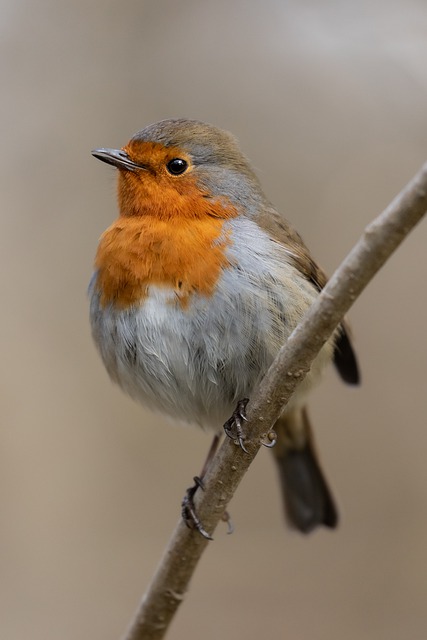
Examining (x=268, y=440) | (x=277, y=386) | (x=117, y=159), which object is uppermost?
(x=277, y=386)

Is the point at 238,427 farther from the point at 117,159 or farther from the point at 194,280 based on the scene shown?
the point at 117,159

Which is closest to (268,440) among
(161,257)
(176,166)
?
(161,257)

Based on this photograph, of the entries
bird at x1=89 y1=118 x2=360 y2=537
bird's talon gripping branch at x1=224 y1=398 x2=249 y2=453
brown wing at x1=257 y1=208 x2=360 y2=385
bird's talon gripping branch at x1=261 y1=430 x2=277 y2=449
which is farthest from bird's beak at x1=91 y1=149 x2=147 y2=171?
bird's talon gripping branch at x1=261 y1=430 x2=277 y2=449

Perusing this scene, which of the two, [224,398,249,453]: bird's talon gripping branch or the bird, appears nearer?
[224,398,249,453]: bird's talon gripping branch

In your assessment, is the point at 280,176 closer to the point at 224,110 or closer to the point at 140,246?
the point at 224,110

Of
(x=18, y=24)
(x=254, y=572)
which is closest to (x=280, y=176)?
(x=18, y=24)

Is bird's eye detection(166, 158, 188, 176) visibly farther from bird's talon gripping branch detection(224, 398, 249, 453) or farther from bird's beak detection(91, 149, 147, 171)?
bird's talon gripping branch detection(224, 398, 249, 453)
